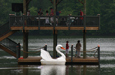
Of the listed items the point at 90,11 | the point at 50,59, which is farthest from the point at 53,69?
the point at 90,11

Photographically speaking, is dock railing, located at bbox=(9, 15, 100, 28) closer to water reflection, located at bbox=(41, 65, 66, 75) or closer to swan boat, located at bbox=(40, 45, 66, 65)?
swan boat, located at bbox=(40, 45, 66, 65)

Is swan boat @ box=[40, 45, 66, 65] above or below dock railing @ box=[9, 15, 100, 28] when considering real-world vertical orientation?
below

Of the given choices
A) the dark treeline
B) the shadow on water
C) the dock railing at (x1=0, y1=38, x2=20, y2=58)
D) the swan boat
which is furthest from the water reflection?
the dark treeline

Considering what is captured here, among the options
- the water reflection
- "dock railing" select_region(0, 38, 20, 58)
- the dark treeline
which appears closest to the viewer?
the water reflection

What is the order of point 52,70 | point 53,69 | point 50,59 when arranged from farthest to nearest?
point 50,59 → point 53,69 → point 52,70

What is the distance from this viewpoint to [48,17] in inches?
1533

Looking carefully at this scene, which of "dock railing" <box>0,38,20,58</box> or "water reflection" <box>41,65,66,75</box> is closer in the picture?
"water reflection" <box>41,65,66,75</box>

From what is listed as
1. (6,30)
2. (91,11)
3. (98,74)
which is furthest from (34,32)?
(98,74)

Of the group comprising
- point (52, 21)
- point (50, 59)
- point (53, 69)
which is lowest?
point (53, 69)

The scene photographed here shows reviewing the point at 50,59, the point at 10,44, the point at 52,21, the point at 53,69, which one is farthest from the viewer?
the point at 10,44

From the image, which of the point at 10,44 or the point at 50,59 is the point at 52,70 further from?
the point at 10,44

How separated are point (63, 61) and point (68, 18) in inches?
173

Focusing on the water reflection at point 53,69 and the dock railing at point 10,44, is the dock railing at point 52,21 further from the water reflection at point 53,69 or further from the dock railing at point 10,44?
the water reflection at point 53,69

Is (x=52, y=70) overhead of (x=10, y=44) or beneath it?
beneath
